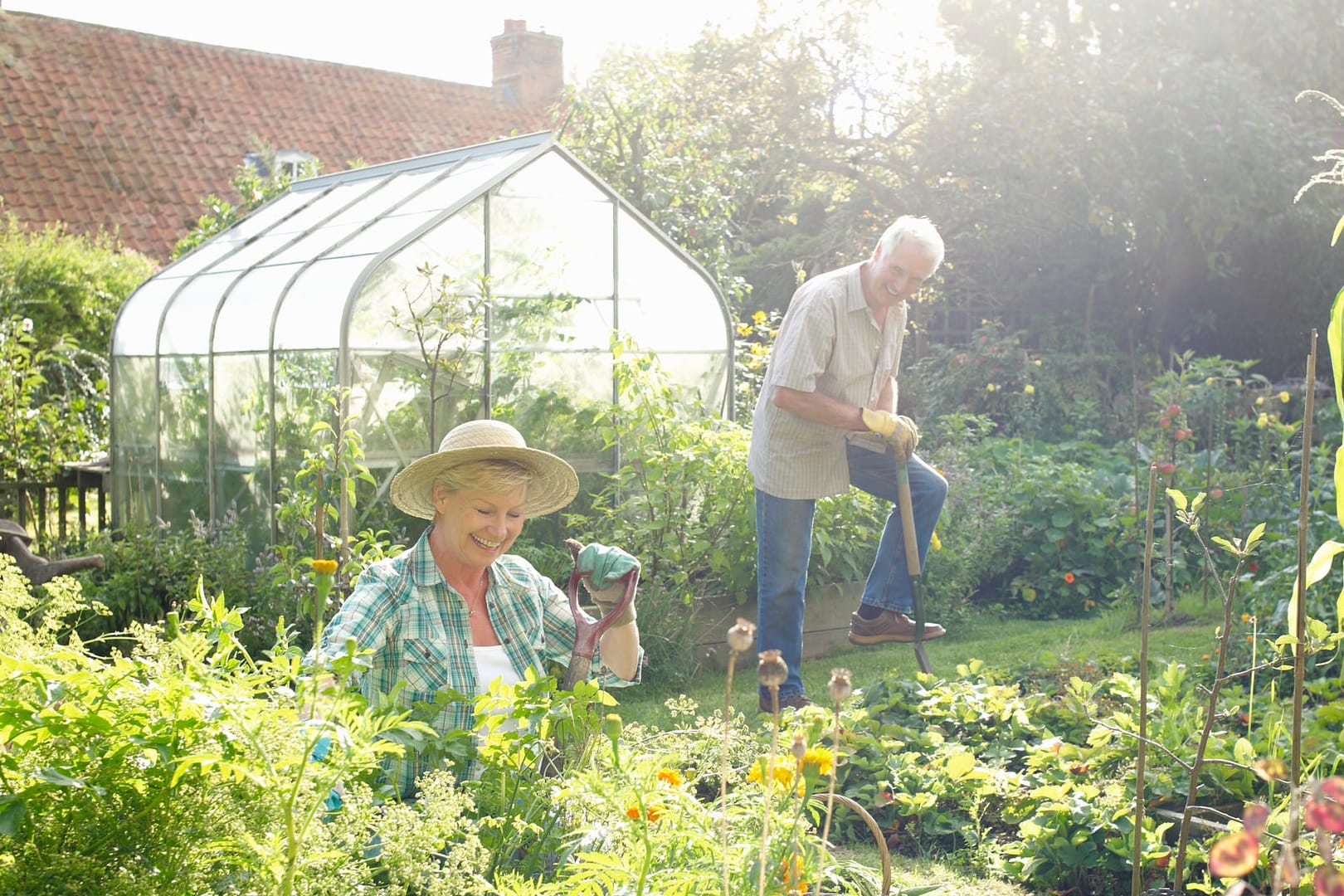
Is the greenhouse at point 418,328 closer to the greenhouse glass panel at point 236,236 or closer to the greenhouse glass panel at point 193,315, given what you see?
the greenhouse glass panel at point 193,315

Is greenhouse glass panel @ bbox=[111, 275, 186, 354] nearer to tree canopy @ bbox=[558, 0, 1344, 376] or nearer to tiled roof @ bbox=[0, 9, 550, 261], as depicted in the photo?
tree canopy @ bbox=[558, 0, 1344, 376]

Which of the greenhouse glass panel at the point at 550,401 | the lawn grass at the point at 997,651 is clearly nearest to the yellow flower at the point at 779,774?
the lawn grass at the point at 997,651

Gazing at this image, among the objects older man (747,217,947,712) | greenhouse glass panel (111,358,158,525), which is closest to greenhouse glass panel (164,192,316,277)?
greenhouse glass panel (111,358,158,525)

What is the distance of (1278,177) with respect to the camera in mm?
11312

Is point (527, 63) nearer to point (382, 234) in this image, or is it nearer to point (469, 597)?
point (382, 234)

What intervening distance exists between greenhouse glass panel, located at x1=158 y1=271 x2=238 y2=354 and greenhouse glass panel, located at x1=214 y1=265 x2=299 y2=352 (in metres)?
0.11

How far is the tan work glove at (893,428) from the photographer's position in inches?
178

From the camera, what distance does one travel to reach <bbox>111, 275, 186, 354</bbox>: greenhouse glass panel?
7770mm

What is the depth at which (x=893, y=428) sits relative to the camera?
4.56m

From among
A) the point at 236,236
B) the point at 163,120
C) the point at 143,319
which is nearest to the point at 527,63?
the point at 163,120

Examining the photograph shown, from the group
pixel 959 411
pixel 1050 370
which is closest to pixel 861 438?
pixel 959 411

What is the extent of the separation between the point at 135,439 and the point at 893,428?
5.22 m

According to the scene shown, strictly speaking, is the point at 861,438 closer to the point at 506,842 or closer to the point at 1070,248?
the point at 506,842

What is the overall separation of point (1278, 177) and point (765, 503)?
28.2 feet
